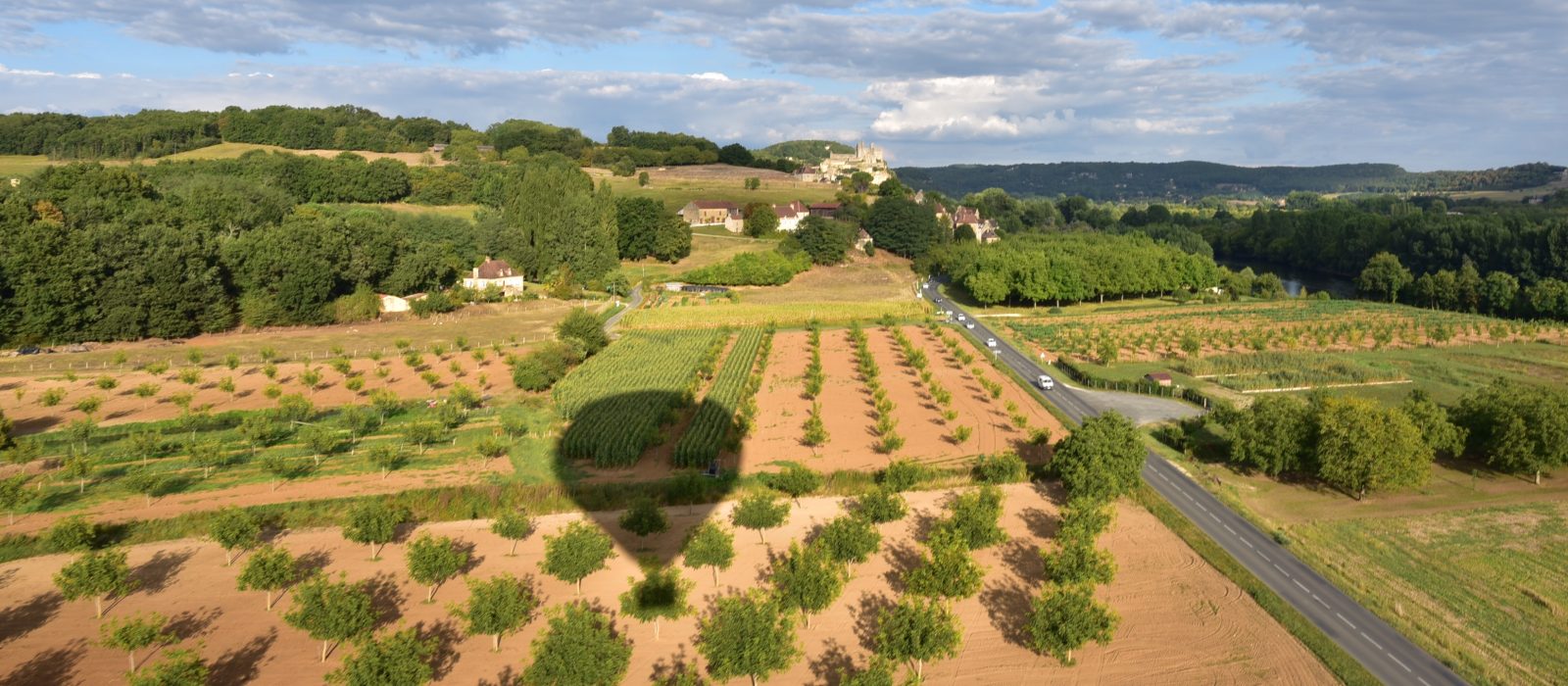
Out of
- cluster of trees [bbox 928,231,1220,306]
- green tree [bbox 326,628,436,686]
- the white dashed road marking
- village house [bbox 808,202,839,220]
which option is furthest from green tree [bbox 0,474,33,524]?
village house [bbox 808,202,839,220]

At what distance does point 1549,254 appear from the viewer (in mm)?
77438

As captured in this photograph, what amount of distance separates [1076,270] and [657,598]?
58.5m

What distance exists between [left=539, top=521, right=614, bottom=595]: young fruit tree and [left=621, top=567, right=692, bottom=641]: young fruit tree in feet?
3.52

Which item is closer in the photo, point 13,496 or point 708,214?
point 13,496

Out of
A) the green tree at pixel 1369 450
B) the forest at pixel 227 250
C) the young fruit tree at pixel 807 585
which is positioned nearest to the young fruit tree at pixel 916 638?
the young fruit tree at pixel 807 585

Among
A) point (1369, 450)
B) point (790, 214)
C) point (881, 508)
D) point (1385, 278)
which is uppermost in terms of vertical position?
point (790, 214)

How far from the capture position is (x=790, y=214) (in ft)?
335

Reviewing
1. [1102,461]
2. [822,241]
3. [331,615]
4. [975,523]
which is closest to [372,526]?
[331,615]

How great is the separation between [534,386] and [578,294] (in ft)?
97.3

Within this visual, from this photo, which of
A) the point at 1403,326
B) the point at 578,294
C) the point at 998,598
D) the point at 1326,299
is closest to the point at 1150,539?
the point at 998,598

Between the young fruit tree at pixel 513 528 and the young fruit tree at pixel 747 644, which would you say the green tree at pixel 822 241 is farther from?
the young fruit tree at pixel 747 644

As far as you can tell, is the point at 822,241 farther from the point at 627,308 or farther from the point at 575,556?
the point at 575,556

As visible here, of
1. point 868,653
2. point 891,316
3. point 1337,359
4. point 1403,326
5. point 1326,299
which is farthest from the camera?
point 1326,299

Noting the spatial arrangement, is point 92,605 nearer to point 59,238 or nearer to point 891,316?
point 59,238
